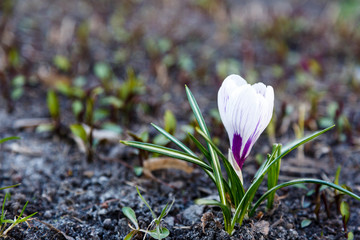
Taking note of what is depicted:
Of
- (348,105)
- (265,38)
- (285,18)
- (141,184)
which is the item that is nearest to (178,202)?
(141,184)

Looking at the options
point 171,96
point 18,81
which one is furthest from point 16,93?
point 171,96

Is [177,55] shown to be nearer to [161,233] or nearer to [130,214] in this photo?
[130,214]

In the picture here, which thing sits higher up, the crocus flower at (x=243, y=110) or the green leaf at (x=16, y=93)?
the crocus flower at (x=243, y=110)

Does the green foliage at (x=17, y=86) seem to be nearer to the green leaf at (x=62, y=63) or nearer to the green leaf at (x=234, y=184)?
the green leaf at (x=62, y=63)

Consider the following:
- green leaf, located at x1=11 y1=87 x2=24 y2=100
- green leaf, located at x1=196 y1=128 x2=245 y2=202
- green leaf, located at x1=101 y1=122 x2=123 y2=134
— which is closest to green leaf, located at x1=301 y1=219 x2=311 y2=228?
green leaf, located at x1=196 y1=128 x2=245 y2=202

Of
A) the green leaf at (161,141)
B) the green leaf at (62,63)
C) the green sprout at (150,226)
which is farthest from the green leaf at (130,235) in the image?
the green leaf at (62,63)

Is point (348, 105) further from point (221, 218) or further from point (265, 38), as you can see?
point (221, 218)
